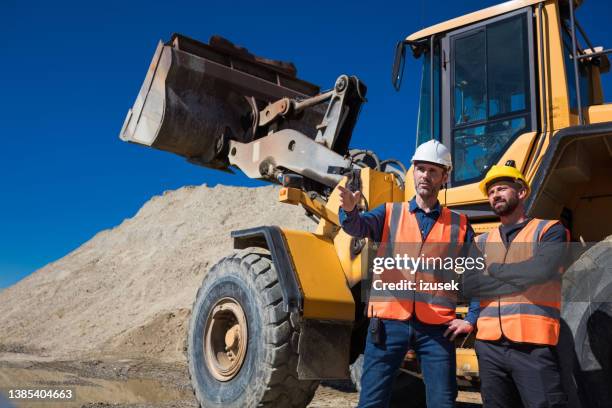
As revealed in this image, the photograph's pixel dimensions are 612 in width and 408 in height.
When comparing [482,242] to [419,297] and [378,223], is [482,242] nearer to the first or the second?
[419,297]

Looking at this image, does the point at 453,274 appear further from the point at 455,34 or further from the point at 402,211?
the point at 455,34

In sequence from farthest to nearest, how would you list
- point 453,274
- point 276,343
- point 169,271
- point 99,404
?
point 169,271, point 99,404, point 276,343, point 453,274

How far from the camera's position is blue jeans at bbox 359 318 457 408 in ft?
9.85

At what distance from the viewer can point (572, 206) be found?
4840 mm

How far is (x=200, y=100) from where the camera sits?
22.2 ft

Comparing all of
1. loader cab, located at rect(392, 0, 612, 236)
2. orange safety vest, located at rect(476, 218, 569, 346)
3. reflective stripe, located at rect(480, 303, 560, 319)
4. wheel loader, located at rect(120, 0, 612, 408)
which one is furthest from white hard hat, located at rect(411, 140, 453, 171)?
loader cab, located at rect(392, 0, 612, 236)

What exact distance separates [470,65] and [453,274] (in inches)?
90.4

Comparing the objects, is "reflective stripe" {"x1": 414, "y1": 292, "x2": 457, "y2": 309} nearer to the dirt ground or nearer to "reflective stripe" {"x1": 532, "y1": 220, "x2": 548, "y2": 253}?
"reflective stripe" {"x1": 532, "y1": 220, "x2": 548, "y2": 253}

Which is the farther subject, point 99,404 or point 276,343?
point 99,404

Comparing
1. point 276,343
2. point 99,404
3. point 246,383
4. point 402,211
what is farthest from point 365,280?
point 99,404

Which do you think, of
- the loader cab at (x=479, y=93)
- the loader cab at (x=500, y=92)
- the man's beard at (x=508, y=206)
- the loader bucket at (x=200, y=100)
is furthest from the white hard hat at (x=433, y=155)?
the loader bucket at (x=200, y=100)

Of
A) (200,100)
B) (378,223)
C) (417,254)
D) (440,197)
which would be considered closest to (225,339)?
(440,197)

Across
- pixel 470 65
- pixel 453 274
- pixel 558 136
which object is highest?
pixel 470 65

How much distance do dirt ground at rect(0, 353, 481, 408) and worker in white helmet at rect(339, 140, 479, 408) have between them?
3.54 metres
